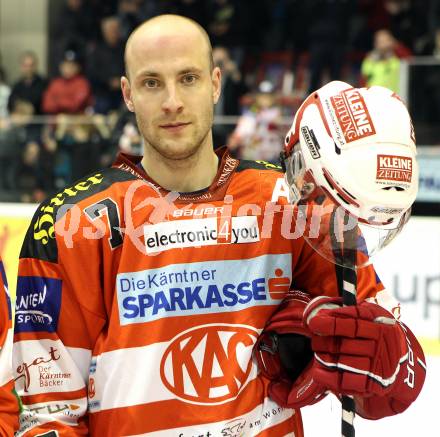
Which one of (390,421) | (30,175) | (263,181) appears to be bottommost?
(390,421)

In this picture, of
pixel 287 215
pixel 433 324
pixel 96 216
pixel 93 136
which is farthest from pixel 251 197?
pixel 93 136

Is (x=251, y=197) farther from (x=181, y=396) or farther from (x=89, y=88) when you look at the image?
(x=89, y=88)

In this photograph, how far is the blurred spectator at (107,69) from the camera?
947cm

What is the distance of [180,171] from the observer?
2.05 meters

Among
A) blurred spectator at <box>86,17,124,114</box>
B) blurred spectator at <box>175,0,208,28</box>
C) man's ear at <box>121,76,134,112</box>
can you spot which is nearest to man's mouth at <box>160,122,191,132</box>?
man's ear at <box>121,76,134,112</box>

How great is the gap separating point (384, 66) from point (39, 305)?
19.0 ft

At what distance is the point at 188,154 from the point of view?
2020 mm

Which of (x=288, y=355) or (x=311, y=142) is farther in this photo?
(x=288, y=355)

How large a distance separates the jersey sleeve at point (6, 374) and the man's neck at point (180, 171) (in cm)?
38

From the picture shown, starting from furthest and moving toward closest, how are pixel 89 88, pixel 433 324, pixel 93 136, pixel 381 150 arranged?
pixel 89 88, pixel 93 136, pixel 433 324, pixel 381 150

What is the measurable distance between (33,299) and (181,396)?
354mm

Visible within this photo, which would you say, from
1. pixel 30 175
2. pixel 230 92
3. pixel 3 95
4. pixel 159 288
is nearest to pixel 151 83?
pixel 159 288

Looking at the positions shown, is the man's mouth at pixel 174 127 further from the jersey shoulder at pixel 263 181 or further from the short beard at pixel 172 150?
the jersey shoulder at pixel 263 181

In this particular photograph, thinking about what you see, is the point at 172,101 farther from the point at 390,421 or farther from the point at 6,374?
the point at 390,421
